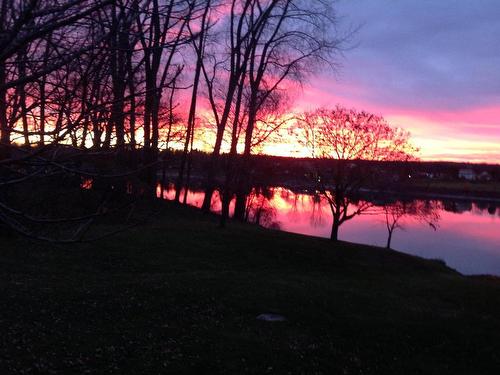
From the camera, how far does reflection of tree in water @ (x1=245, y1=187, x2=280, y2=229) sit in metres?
44.2

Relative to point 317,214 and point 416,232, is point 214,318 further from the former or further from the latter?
point 317,214

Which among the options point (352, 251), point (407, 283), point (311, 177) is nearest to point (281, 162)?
point (311, 177)

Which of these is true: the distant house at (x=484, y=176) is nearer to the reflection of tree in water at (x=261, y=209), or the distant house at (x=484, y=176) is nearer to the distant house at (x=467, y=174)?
the distant house at (x=467, y=174)

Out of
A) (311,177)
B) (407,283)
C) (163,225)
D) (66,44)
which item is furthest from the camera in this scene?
(311,177)

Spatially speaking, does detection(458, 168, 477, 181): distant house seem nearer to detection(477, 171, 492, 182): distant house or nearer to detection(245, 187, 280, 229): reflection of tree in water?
detection(477, 171, 492, 182): distant house

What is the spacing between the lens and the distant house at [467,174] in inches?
4793

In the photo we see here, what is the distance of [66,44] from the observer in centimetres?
405

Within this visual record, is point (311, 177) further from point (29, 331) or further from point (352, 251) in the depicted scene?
point (29, 331)

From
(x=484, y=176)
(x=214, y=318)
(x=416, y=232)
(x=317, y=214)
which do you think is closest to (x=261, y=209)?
(x=317, y=214)

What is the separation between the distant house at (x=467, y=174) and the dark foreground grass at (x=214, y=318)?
4331 inches

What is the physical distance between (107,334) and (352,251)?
18502mm

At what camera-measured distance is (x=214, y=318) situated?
10.3m

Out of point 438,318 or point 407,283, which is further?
point 407,283

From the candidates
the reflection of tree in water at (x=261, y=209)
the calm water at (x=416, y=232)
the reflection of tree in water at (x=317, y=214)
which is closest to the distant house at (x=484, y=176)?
the calm water at (x=416, y=232)
